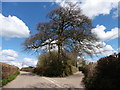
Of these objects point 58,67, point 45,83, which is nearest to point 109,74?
point 45,83

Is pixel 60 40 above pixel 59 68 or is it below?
above

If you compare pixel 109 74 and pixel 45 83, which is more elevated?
pixel 109 74

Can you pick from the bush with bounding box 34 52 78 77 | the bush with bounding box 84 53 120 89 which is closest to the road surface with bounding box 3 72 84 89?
the bush with bounding box 84 53 120 89

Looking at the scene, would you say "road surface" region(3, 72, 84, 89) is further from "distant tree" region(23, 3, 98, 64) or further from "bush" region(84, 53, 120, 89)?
"distant tree" region(23, 3, 98, 64)

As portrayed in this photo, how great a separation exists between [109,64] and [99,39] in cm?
1556

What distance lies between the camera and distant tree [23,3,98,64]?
22.3 m

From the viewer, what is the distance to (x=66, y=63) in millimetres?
24281

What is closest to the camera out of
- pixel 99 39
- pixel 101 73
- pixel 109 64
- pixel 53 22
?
pixel 109 64

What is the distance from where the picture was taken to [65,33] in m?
23.3

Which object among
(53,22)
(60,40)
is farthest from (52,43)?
(53,22)

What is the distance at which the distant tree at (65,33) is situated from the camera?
22344 mm

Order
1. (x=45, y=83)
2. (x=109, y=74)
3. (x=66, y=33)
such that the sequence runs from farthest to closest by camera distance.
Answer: (x=66, y=33) < (x=45, y=83) < (x=109, y=74)

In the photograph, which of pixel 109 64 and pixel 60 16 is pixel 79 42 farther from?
pixel 109 64

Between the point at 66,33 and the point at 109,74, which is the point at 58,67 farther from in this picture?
the point at 109,74
